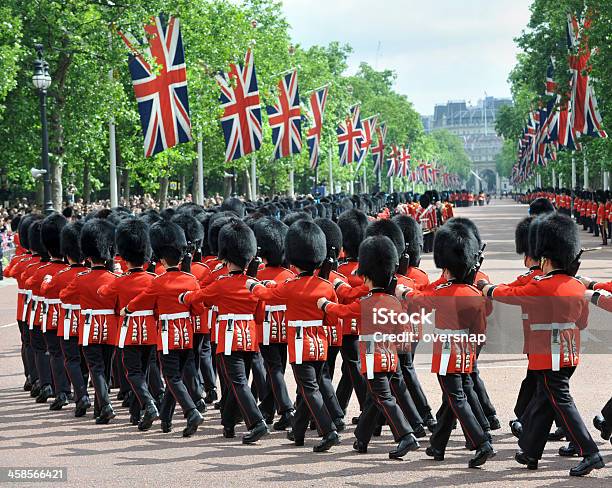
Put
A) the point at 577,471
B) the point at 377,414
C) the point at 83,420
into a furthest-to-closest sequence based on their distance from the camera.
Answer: the point at 83,420, the point at 377,414, the point at 577,471

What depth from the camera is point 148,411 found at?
358 inches

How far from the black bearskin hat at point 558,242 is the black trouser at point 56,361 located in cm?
437

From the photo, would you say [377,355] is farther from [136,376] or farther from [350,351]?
[136,376]

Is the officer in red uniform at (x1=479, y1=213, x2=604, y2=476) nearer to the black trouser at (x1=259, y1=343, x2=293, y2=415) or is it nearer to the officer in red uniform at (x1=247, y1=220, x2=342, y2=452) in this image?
the officer in red uniform at (x1=247, y1=220, x2=342, y2=452)

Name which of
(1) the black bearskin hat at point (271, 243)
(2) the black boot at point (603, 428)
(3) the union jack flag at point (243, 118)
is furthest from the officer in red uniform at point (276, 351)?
(3) the union jack flag at point (243, 118)

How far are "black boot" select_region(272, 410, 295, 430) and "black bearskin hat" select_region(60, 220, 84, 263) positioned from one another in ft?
7.89

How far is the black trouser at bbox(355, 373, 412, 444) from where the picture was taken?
7852 mm

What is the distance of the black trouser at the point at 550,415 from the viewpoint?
730cm

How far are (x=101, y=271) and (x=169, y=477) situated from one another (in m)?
2.82

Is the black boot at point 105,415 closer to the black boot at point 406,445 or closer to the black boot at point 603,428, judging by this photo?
the black boot at point 406,445

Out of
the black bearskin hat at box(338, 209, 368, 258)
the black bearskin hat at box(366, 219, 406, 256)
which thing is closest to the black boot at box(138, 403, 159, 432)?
the black bearskin hat at box(366, 219, 406, 256)

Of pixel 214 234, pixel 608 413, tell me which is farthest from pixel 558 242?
pixel 214 234

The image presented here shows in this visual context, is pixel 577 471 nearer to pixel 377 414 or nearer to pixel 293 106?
pixel 377 414

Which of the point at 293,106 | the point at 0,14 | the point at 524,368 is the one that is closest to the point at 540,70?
the point at 293,106
